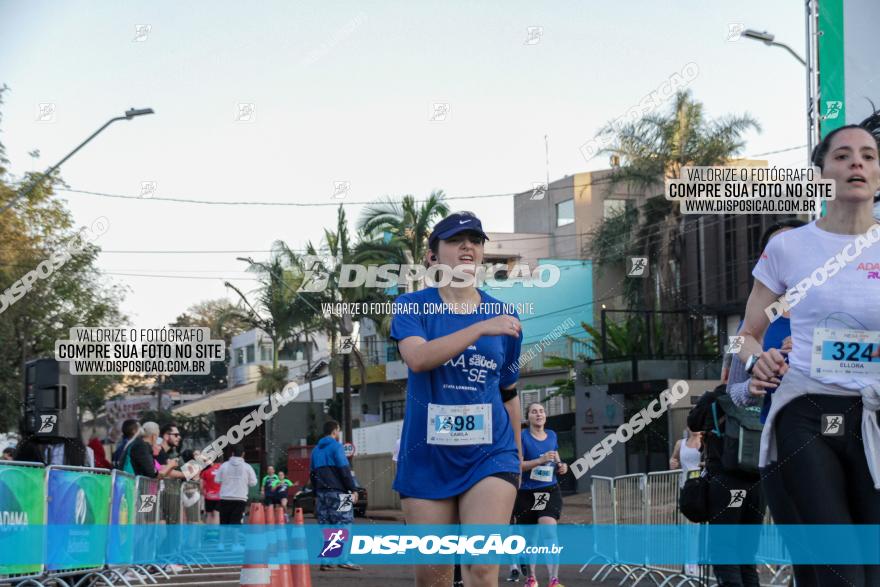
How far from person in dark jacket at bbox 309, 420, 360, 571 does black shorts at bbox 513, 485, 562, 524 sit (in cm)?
502

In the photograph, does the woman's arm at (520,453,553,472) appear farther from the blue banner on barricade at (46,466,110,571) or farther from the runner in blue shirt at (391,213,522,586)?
the runner in blue shirt at (391,213,522,586)

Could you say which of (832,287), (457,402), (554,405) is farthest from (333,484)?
(554,405)

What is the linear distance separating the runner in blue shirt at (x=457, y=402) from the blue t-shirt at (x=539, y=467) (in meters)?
6.96

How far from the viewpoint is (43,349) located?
35406mm

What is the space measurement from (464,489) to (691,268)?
37558 mm

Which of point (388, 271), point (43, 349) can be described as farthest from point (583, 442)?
point (43, 349)

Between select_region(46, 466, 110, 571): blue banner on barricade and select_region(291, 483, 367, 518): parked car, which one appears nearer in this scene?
select_region(46, 466, 110, 571): blue banner on barricade

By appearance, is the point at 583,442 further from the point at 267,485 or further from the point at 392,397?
the point at 392,397

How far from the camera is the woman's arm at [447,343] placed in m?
4.79

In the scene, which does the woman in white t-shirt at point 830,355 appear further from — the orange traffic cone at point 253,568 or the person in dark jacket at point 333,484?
the person in dark jacket at point 333,484

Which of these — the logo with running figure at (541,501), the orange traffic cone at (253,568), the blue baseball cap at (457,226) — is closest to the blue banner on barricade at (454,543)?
the orange traffic cone at (253,568)

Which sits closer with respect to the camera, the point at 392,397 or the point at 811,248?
the point at 811,248

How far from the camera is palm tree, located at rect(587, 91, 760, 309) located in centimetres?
3866

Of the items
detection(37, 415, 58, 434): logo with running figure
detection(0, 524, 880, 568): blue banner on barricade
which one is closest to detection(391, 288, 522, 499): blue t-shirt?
detection(0, 524, 880, 568): blue banner on barricade
